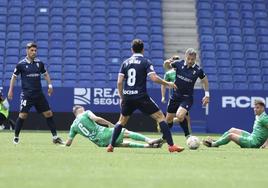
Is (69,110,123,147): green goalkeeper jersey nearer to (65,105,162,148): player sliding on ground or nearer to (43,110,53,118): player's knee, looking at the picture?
(65,105,162,148): player sliding on ground

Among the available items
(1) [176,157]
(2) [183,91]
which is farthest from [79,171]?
(2) [183,91]

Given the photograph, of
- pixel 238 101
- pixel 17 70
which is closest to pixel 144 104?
pixel 17 70

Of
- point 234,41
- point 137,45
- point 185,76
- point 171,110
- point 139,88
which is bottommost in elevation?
point 171,110

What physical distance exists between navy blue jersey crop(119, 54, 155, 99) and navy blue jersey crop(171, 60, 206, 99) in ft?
9.07

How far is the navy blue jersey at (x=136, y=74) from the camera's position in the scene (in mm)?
12055

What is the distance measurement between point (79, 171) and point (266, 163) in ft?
10.2

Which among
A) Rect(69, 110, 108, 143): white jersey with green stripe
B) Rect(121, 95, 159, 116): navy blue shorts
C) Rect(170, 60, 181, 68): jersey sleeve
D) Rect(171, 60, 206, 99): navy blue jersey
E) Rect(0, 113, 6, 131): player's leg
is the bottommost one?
Rect(0, 113, 6, 131): player's leg

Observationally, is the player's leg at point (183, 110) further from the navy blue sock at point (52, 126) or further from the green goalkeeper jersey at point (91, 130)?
the navy blue sock at point (52, 126)

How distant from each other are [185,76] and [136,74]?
3.02 metres

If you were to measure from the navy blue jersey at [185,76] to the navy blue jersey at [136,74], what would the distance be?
2.77 metres

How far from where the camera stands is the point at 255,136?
1459 cm

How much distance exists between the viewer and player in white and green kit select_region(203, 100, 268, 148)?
14383 millimetres

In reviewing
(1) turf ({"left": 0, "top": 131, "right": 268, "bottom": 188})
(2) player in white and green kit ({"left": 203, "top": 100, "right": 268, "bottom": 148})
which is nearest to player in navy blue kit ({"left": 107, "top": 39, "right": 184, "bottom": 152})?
(1) turf ({"left": 0, "top": 131, "right": 268, "bottom": 188})

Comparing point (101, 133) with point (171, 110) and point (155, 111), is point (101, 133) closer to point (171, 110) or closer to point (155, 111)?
point (155, 111)
